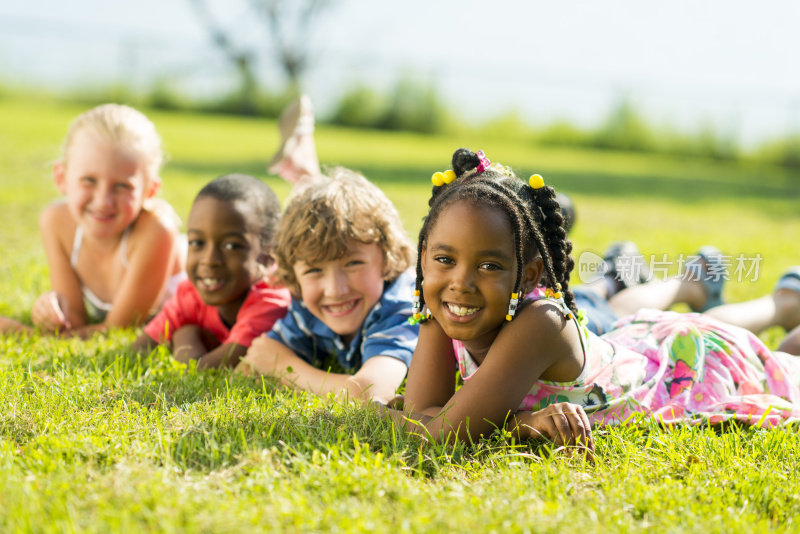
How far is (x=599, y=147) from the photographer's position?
91.9ft

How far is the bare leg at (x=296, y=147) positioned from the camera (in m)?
5.28

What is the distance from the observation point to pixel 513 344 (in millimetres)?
2844

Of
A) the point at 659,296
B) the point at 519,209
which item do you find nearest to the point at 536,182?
the point at 519,209

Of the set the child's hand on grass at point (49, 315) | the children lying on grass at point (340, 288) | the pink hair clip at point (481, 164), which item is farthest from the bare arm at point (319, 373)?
the child's hand on grass at point (49, 315)

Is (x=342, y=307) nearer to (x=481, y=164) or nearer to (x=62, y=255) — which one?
(x=481, y=164)

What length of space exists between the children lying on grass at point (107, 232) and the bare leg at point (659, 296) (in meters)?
2.84

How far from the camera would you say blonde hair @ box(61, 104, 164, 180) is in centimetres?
462

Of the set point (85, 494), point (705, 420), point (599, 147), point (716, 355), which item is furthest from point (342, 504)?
point (599, 147)

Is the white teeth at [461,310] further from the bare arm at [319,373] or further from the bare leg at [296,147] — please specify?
the bare leg at [296,147]

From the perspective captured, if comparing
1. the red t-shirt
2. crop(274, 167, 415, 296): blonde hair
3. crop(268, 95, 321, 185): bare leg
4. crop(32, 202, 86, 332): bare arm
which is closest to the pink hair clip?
crop(274, 167, 415, 296): blonde hair

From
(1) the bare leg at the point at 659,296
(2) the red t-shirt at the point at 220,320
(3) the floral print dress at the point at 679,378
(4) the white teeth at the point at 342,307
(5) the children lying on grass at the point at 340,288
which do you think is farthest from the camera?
(1) the bare leg at the point at 659,296

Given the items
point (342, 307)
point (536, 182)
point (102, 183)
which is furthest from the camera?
point (102, 183)

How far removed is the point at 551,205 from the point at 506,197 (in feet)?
0.78

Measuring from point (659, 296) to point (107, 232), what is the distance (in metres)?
3.50
